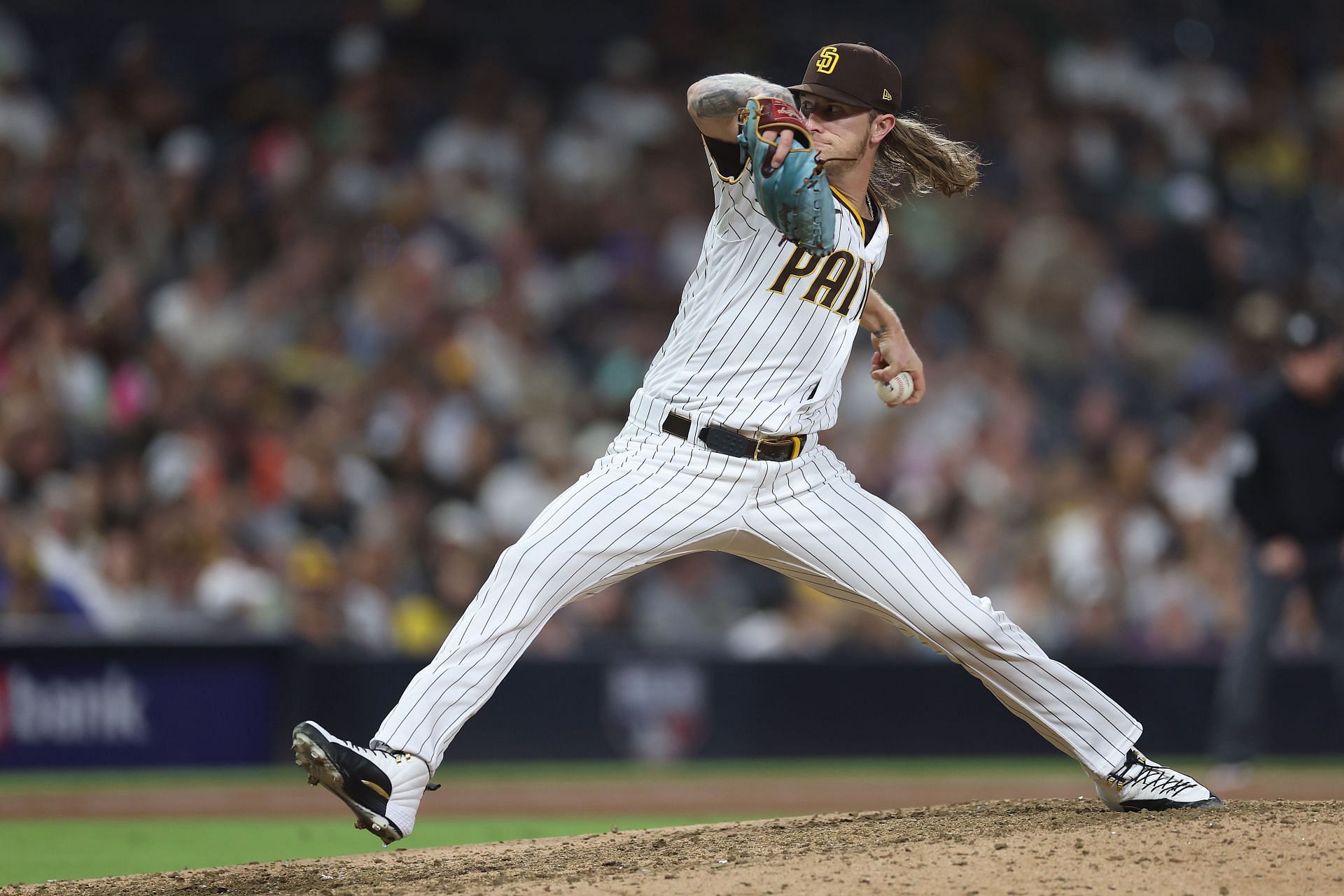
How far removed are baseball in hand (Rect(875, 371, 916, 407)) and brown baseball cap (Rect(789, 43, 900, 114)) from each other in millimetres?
733

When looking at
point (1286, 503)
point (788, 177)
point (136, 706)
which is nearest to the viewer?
point (788, 177)

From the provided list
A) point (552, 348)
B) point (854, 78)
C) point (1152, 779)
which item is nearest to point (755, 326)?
point (854, 78)

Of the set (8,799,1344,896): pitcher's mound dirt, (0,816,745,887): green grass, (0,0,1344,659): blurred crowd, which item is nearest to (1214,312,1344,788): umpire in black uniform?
(0,0,1344,659): blurred crowd

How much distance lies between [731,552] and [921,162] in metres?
1.17

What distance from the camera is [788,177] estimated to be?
3680 millimetres

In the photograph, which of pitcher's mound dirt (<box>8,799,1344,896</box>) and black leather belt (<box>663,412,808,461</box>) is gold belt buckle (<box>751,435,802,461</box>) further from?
pitcher's mound dirt (<box>8,799,1344,896</box>)

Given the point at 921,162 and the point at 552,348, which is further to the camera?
the point at 552,348

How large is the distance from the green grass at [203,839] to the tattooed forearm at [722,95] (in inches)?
105

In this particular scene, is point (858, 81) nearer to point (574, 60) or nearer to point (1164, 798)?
point (1164, 798)

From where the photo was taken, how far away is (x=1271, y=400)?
7910 mm

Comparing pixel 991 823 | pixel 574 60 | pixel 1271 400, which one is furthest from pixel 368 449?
pixel 991 823

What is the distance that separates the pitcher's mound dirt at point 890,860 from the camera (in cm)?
372

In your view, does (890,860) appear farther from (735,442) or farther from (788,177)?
(788,177)

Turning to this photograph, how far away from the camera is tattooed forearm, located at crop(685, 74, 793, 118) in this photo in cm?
377
